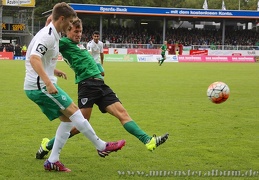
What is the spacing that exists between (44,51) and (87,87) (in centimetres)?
109

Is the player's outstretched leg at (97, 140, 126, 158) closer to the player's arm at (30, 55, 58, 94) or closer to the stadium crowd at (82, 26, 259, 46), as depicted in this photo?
→ the player's arm at (30, 55, 58, 94)

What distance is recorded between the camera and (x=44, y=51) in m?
5.51

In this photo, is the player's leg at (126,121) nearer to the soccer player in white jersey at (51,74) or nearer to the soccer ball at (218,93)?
the soccer player in white jersey at (51,74)

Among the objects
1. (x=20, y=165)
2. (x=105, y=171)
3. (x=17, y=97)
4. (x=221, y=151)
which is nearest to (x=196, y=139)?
(x=221, y=151)

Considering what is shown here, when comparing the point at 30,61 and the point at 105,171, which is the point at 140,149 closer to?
the point at 105,171

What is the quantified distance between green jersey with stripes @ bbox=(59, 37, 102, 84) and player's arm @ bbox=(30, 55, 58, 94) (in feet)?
3.49

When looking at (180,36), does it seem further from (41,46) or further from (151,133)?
(41,46)

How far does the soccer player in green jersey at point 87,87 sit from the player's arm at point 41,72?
105cm

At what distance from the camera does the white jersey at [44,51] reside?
18.0ft

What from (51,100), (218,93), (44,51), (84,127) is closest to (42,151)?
(84,127)

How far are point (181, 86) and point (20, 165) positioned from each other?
1299 centimetres

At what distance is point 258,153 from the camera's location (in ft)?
23.0

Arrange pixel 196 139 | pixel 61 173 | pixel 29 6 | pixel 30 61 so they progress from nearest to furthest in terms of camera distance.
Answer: pixel 30 61 → pixel 61 173 → pixel 196 139 → pixel 29 6

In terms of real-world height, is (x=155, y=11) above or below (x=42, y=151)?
above
